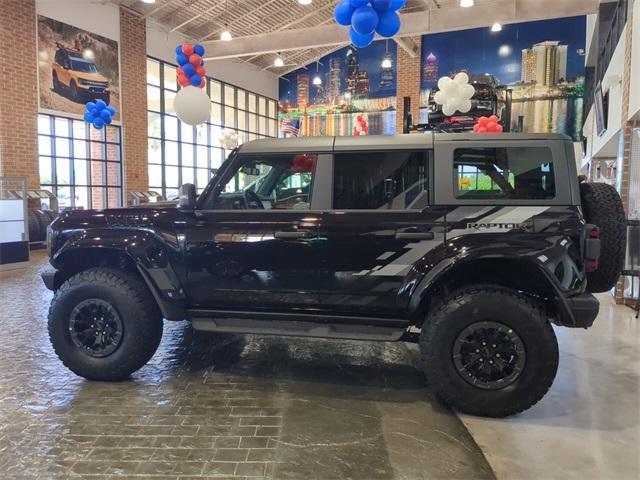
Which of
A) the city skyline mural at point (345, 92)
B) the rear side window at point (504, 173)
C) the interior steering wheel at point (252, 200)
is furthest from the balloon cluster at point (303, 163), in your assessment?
the city skyline mural at point (345, 92)

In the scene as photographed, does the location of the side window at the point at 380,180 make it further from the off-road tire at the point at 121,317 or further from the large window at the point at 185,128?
the large window at the point at 185,128

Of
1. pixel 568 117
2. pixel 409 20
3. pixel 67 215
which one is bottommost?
pixel 67 215

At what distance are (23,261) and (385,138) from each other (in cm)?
826

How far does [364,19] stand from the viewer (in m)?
6.89

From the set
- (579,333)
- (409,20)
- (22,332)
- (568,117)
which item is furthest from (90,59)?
(568,117)

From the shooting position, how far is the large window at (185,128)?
53.9ft

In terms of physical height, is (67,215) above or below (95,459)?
above

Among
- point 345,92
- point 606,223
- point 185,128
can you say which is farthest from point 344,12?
point 345,92

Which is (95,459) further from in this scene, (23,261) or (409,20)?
(409,20)

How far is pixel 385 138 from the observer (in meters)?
3.43

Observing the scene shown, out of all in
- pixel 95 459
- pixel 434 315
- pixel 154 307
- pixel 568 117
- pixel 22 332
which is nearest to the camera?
pixel 95 459

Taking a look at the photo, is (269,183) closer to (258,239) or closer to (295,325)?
(258,239)

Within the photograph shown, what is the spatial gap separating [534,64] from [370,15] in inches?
492

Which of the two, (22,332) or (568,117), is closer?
(22,332)
